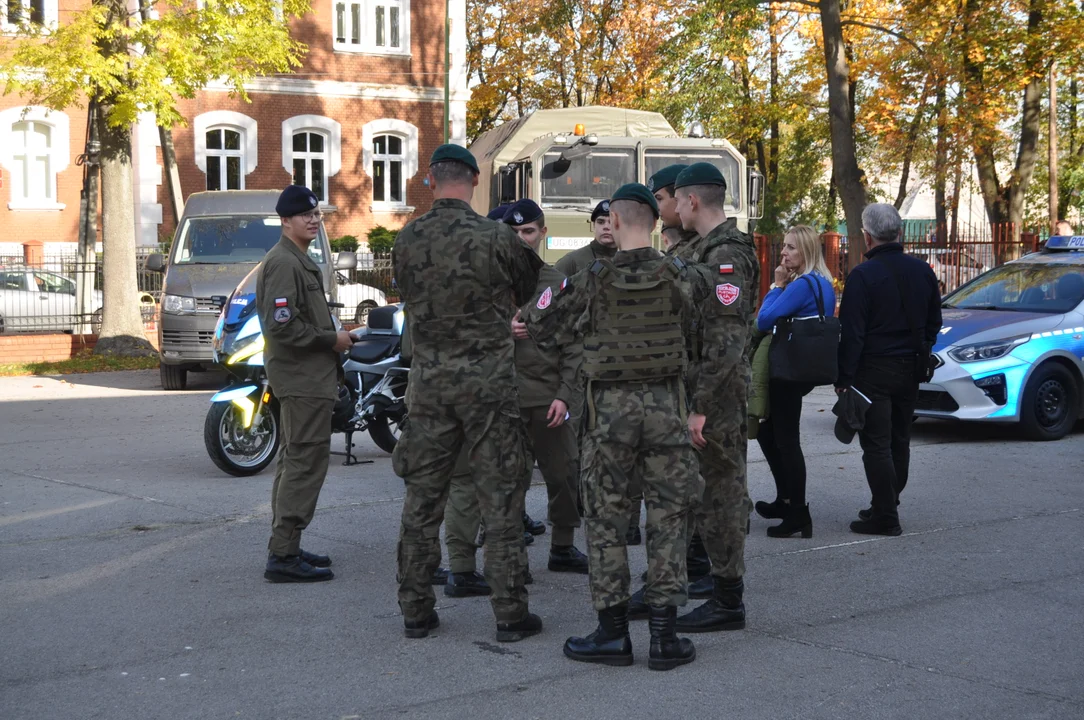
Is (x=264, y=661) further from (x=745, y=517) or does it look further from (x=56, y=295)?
(x=56, y=295)

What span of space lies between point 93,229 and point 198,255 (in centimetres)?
1134

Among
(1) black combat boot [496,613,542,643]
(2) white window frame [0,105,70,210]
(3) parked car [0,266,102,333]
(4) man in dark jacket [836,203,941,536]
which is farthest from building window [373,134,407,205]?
(1) black combat boot [496,613,542,643]

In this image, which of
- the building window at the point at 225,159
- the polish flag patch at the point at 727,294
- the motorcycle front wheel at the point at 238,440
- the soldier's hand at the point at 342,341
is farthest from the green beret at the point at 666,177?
the building window at the point at 225,159

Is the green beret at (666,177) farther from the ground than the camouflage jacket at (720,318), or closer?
farther from the ground

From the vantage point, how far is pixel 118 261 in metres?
19.7

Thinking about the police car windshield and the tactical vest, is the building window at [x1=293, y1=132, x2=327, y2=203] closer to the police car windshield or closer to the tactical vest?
the police car windshield

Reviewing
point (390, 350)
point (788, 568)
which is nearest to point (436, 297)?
point (788, 568)

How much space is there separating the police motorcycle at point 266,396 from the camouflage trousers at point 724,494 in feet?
12.4

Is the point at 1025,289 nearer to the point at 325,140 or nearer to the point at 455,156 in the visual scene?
the point at 455,156

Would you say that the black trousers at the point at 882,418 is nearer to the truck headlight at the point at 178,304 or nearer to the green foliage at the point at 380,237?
the truck headlight at the point at 178,304

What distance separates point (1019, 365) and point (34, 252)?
73.2ft

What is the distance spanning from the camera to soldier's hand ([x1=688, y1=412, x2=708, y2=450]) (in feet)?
16.5

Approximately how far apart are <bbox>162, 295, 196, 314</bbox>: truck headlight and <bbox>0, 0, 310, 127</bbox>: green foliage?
443cm

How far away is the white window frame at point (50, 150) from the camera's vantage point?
98.1 feet
